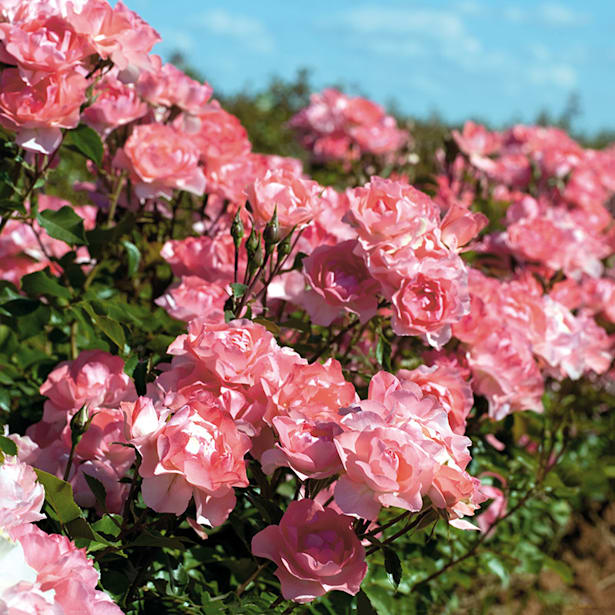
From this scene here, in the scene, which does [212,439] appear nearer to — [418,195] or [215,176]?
[418,195]

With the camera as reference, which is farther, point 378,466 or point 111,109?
point 111,109

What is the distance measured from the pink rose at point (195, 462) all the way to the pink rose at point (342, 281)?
355mm

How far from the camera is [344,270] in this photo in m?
1.42

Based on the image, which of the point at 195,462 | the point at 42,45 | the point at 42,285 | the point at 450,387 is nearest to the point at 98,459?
the point at 195,462

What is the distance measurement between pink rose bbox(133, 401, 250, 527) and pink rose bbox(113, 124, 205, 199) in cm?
72

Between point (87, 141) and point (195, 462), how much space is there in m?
0.83

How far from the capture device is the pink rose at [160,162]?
1692 millimetres

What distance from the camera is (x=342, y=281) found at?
1.40 meters

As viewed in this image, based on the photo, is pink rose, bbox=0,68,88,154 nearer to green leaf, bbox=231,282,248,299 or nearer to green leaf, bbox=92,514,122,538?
green leaf, bbox=231,282,248,299

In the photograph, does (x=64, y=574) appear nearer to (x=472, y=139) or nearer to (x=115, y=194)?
(x=115, y=194)

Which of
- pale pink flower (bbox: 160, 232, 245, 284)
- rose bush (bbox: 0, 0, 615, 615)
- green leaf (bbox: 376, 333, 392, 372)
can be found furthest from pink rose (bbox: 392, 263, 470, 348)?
pale pink flower (bbox: 160, 232, 245, 284)

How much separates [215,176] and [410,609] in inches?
45.3

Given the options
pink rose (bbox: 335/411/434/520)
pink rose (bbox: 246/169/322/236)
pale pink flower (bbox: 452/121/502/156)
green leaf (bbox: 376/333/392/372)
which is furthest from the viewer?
pale pink flower (bbox: 452/121/502/156)

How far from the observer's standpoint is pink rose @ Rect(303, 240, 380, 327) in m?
1.39
